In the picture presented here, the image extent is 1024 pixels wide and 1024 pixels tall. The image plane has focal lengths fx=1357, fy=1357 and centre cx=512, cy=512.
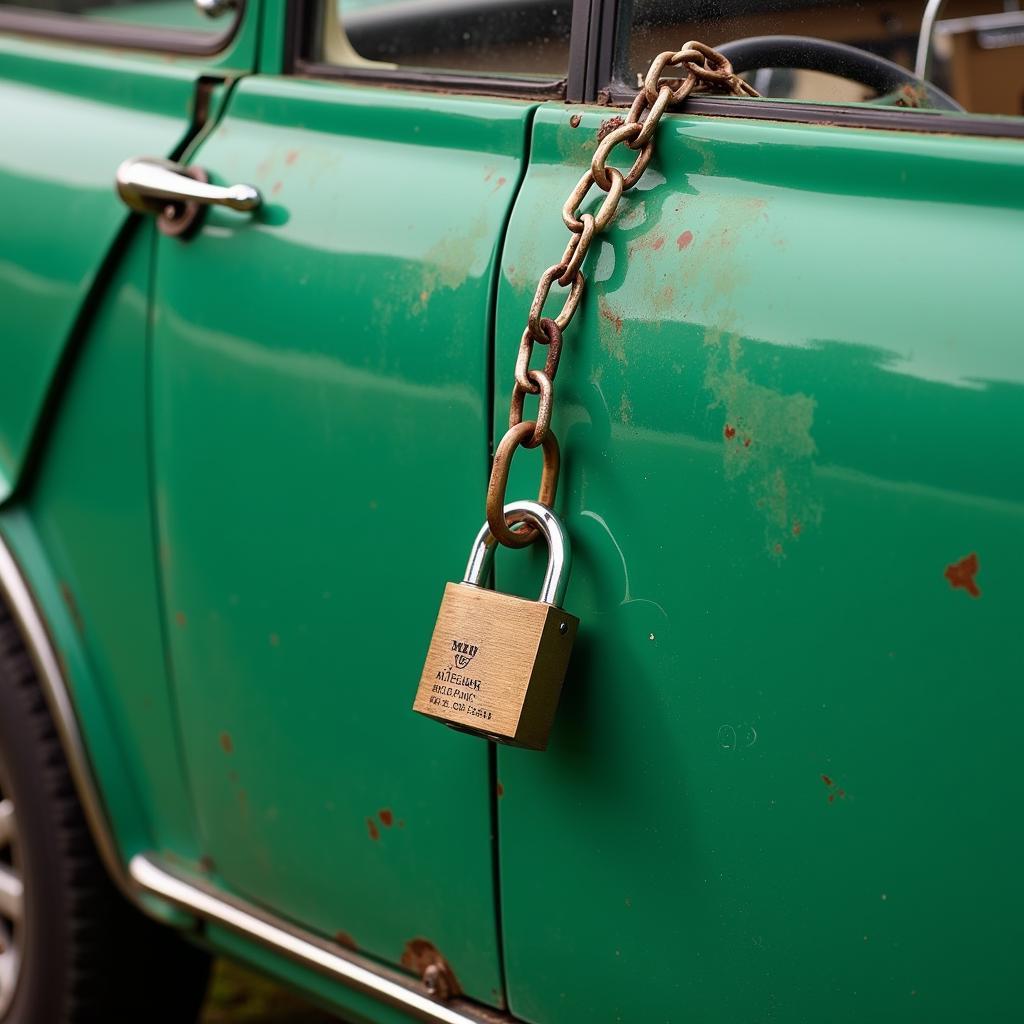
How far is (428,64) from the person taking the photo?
1.76m

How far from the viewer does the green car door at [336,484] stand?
1.38 metres

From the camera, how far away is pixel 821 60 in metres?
1.40

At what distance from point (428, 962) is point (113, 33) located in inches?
51.7

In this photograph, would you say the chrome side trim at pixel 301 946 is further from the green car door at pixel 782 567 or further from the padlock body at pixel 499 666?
the padlock body at pixel 499 666

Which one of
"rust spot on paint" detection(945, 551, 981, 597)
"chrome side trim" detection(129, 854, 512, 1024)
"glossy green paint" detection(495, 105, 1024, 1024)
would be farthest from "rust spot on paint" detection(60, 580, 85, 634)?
"rust spot on paint" detection(945, 551, 981, 597)

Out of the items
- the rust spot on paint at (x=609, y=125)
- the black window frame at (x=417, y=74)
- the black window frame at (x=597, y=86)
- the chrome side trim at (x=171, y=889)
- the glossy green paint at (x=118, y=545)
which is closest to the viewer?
the black window frame at (x=597, y=86)

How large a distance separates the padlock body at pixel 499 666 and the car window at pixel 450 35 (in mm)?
613

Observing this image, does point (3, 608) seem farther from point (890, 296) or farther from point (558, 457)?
point (890, 296)

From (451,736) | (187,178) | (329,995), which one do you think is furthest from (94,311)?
(329,995)

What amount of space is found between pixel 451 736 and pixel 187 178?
724 millimetres

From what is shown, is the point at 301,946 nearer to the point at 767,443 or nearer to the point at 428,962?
→ the point at 428,962

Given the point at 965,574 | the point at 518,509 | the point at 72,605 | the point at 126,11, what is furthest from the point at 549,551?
the point at 126,11

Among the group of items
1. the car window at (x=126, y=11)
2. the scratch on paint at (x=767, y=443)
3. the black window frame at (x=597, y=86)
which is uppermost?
the car window at (x=126, y=11)

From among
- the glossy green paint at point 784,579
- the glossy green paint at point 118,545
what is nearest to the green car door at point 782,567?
the glossy green paint at point 784,579
